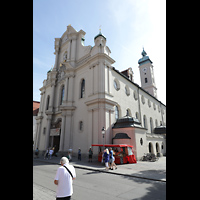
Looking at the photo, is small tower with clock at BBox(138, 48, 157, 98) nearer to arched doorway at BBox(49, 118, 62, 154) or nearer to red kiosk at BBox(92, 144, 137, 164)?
arched doorway at BBox(49, 118, 62, 154)

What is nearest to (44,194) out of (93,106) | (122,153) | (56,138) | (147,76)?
(122,153)

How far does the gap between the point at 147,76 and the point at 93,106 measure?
3748cm

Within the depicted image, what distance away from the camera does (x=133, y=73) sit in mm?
35531

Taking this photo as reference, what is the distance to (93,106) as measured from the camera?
795 inches

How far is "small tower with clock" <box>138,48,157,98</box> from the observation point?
49.6 m

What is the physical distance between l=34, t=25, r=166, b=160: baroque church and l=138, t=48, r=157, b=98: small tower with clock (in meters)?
16.6

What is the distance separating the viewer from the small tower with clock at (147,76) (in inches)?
1951

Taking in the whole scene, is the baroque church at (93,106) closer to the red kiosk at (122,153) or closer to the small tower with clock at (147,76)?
the red kiosk at (122,153)

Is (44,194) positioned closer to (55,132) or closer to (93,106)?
(93,106)

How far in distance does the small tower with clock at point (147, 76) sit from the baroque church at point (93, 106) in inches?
652

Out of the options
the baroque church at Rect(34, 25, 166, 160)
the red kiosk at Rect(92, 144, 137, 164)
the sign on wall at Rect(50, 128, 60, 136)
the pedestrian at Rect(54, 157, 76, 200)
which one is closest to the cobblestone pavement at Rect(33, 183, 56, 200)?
the pedestrian at Rect(54, 157, 76, 200)
